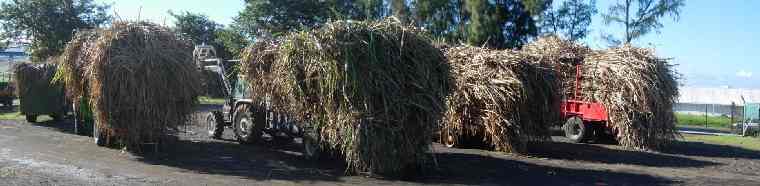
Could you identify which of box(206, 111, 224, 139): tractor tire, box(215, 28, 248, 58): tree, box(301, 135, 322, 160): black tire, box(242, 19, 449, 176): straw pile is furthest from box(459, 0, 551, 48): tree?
box(242, 19, 449, 176): straw pile

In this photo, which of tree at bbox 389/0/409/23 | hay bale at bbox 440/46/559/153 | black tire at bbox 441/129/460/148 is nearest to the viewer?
hay bale at bbox 440/46/559/153

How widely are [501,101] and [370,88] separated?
589cm

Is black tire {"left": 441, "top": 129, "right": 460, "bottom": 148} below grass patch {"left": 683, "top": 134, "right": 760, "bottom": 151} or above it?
above

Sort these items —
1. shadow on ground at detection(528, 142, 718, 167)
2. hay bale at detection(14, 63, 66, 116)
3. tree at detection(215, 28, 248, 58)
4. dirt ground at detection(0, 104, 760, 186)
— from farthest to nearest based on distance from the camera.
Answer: tree at detection(215, 28, 248, 58)
hay bale at detection(14, 63, 66, 116)
shadow on ground at detection(528, 142, 718, 167)
dirt ground at detection(0, 104, 760, 186)

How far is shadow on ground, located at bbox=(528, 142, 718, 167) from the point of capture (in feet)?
50.5

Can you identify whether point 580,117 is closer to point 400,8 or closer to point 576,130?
point 576,130

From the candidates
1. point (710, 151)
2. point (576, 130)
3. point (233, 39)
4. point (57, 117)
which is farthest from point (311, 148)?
point (233, 39)

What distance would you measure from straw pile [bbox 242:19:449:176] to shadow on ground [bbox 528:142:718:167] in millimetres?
5383

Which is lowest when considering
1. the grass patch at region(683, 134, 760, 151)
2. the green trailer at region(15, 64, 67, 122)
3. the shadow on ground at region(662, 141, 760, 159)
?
the shadow on ground at region(662, 141, 760, 159)

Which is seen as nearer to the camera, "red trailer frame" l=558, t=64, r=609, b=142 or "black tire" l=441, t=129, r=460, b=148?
"black tire" l=441, t=129, r=460, b=148

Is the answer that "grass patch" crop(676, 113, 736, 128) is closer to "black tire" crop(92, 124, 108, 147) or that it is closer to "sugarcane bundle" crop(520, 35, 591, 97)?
"sugarcane bundle" crop(520, 35, 591, 97)

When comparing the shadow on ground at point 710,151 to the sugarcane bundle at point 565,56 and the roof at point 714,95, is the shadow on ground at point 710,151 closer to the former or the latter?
the sugarcane bundle at point 565,56

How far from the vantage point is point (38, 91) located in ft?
70.3

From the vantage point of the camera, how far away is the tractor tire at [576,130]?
798 inches
